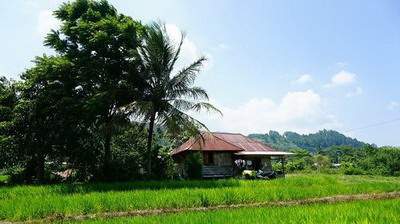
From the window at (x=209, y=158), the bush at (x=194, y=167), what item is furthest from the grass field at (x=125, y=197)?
the window at (x=209, y=158)

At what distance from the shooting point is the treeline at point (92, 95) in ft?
65.8

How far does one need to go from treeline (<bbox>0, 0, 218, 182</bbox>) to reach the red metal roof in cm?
581

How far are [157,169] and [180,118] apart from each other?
422 cm

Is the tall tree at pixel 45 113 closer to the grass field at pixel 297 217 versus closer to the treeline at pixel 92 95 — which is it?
the treeline at pixel 92 95

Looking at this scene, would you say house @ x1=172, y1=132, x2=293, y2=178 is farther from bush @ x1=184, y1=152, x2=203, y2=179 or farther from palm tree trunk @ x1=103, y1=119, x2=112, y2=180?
palm tree trunk @ x1=103, y1=119, x2=112, y2=180

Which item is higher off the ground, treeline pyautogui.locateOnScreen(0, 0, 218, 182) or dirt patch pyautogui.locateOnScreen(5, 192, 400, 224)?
treeline pyautogui.locateOnScreen(0, 0, 218, 182)

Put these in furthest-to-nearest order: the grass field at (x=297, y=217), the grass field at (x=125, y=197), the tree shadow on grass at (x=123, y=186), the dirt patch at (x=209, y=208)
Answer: the tree shadow on grass at (x=123, y=186)
the grass field at (x=125, y=197)
the dirt patch at (x=209, y=208)
the grass field at (x=297, y=217)

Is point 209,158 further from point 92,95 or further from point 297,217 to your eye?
point 297,217

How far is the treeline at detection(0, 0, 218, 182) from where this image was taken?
20047 millimetres

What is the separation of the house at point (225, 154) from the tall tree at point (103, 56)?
730 centimetres

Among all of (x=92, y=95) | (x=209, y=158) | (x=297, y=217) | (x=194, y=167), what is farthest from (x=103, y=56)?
(x=297, y=217)

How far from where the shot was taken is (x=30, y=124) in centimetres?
2081

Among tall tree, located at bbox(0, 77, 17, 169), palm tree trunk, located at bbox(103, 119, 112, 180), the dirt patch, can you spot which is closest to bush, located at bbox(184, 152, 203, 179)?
palm tree trunk, located at bbox(103, 119, 112, 180)

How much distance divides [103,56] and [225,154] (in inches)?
488
